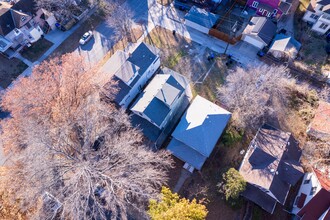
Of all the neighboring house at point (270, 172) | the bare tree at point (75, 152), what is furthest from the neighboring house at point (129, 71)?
the neighboring house at point (270, 172)

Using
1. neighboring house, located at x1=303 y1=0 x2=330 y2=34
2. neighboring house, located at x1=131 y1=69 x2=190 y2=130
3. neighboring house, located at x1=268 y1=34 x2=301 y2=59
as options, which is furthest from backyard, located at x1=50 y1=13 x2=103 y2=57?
neighboring house, located at x1=303 y1=0 x2=330 y2=34

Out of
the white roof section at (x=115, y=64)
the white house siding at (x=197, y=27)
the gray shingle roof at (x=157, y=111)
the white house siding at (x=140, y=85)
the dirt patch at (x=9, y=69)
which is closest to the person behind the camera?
the gray shingle roof at (x=157, y=111)

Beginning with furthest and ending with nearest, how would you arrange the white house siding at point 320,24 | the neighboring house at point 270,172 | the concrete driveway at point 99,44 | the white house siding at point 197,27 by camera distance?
the white house siding at point 197,27 → the white house siding at point 320,24 → the concrete driveway at point 99,44 → the neighboring house at point 270,172

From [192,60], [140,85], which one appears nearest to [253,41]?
[192,60]

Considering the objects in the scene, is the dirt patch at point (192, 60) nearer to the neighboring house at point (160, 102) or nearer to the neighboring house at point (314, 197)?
the neighboring house at point (160, 102)

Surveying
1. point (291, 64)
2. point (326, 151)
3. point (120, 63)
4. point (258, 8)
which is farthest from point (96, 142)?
point (258, 8)

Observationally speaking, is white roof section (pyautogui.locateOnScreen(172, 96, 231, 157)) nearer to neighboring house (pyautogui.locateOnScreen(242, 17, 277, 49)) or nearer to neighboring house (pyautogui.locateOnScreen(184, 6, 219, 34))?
neighboring house (pyautogui.locateOnScreen(242, 17, 277, 49))

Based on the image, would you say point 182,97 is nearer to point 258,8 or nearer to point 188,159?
point 188,159

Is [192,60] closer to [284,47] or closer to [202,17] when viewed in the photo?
[202,17]
